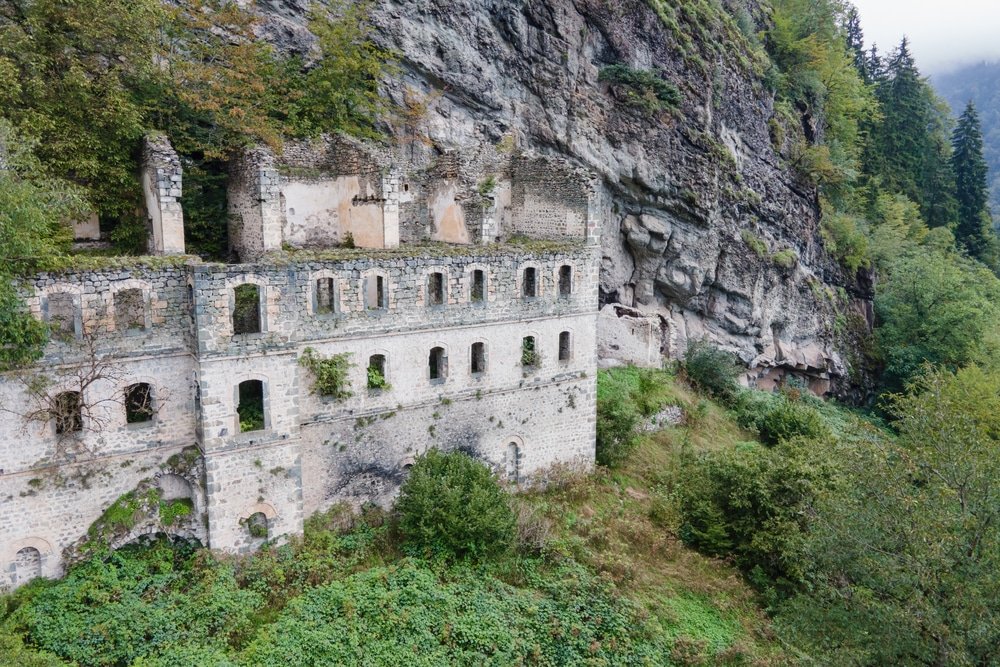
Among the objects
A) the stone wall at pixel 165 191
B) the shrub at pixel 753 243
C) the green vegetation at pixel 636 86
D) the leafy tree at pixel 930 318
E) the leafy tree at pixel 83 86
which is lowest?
the leafy tree at pixel 930 318

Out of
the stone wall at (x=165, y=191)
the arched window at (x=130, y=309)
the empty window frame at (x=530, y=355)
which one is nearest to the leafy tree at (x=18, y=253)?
the arched window at (x=130, y=309)

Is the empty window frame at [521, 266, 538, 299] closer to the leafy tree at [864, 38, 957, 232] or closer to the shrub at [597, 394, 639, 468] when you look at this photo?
the shrub at [597, 394, 639, 468]

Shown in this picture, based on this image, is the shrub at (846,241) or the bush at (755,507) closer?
the bush at (755,507)

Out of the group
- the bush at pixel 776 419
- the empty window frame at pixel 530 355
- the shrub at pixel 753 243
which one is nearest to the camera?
the empty window frame at pixel 530 355

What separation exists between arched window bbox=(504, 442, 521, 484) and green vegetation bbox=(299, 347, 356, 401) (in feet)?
18.2

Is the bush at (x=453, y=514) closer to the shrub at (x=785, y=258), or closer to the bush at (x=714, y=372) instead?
the bush at (x=714, y=372)

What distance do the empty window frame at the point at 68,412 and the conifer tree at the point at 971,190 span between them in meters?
60.2

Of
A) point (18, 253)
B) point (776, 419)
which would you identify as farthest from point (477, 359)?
point (776, 419)

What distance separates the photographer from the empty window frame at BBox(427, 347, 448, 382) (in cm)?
1820

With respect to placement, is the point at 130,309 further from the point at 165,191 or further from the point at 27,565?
the point at 27,565

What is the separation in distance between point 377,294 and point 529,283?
15.8ft

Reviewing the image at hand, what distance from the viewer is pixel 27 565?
13.5 m

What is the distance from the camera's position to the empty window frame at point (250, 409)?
15.3m

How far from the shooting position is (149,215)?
1777 cm
